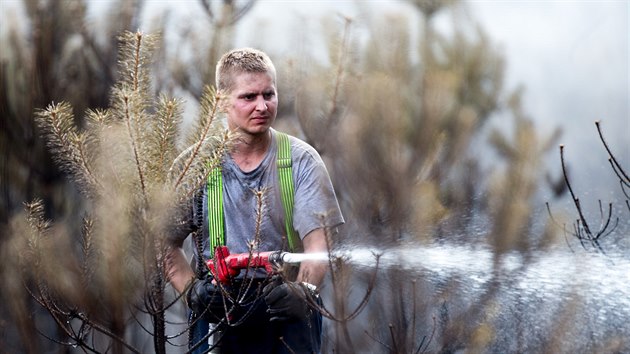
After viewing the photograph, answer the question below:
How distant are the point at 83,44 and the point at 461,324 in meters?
1.54

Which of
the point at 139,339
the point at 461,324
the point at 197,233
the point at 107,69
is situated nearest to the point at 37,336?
the point at 139,339


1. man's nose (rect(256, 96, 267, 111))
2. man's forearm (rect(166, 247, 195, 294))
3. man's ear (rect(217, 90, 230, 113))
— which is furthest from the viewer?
man's forearm (rect(166, 247, 195, 294))

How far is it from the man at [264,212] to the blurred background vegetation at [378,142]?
39cm

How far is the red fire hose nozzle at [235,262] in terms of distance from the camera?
1.73m

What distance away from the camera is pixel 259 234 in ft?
5.81

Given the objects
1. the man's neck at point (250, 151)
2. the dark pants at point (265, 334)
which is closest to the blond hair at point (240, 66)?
the man's neck at point (250, 151)

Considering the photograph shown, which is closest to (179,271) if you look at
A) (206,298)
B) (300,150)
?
(206,298)

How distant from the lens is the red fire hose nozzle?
5.66 feet

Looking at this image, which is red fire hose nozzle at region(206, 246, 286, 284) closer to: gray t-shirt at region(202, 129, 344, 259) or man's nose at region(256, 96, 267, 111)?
gray t-shirt at region(202, 129, 344, 259)

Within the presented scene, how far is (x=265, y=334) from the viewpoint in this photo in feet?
6.25

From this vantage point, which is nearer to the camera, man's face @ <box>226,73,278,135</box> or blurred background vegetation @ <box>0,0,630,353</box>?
man's face @ <box>226,73,278,135</box>

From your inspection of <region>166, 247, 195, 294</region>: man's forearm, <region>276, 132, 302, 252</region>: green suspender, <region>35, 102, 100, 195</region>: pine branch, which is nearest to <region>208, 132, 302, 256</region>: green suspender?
<region>276, 132, 302, 252</region>: green suspender

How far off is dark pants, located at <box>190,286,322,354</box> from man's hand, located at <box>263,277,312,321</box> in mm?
20

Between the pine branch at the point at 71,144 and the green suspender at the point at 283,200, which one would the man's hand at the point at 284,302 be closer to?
the green suspender at the point at 283,200
